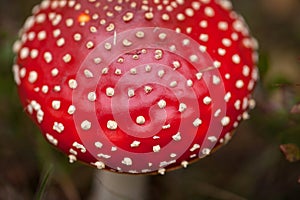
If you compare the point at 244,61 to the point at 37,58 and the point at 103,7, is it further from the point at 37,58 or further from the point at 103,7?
the point at 37,58

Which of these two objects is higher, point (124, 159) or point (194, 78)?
point (194, 78)

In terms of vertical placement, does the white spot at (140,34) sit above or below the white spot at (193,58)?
above

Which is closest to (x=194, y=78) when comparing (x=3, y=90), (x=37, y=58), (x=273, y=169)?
(x=37, y=58)

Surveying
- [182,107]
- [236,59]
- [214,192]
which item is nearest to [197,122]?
[182,107]

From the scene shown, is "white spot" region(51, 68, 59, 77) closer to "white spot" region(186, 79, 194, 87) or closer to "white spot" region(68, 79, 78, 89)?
"white spot" region(68, 79, 78, 89)

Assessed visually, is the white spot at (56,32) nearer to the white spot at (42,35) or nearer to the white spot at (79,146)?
the white spot at (42,35)

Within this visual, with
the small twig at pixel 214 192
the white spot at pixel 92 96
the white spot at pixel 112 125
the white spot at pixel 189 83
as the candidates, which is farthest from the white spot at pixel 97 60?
the small twig at pixel 214 192
